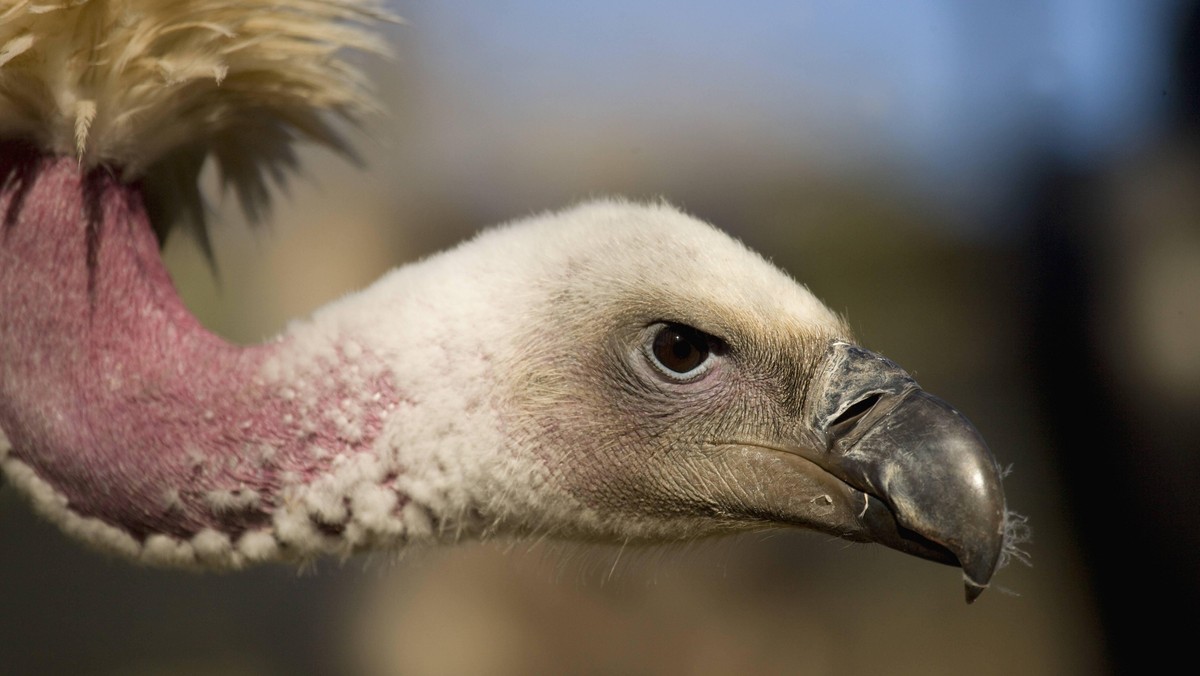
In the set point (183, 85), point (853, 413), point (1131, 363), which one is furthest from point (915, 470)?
point (1131, 363)

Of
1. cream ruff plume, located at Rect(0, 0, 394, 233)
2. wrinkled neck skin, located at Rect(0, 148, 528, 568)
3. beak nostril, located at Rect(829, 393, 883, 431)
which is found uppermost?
cream ruff plume, located at Rect(0, 0, 394, 233)

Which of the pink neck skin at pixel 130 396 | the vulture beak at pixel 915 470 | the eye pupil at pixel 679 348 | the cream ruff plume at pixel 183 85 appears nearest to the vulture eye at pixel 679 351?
the eye pupil at pixel 679 348

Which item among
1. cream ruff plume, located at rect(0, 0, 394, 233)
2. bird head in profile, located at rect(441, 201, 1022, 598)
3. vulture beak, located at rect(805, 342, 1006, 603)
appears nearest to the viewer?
vulture beak, located at rect(805, 342, 1006, 603)

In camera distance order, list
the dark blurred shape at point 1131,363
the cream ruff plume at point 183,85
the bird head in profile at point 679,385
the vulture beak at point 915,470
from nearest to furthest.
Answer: the vulture beak at point 915,470 → the bird head in profile at point 679,385 → the cream ruff plume at point 183,85 → the dark blurred shape at point 1131,363

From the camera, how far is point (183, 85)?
4.41 feet

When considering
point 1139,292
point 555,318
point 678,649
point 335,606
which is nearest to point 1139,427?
point 1139,292

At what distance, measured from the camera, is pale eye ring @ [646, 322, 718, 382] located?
3.87 feet

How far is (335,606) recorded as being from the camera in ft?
13.0

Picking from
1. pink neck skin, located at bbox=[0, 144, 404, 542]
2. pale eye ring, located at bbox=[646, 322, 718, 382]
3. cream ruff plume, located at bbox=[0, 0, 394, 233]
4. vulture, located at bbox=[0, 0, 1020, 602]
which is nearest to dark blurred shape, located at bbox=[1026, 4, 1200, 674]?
vulture, located at bbox=[0, 0, 1020, 602]

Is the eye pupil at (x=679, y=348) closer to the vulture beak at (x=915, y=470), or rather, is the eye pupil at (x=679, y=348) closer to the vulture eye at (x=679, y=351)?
the vulture eye at (x=679, y=351)

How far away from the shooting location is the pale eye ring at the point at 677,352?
118 cm

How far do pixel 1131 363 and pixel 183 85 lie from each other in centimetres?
284

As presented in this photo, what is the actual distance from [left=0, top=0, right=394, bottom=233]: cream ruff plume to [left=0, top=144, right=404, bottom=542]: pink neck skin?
93 millimetres

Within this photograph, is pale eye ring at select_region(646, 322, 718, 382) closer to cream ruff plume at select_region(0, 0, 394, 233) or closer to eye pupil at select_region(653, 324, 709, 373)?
eye pupil at select_region(653, 324, 709, 373)
